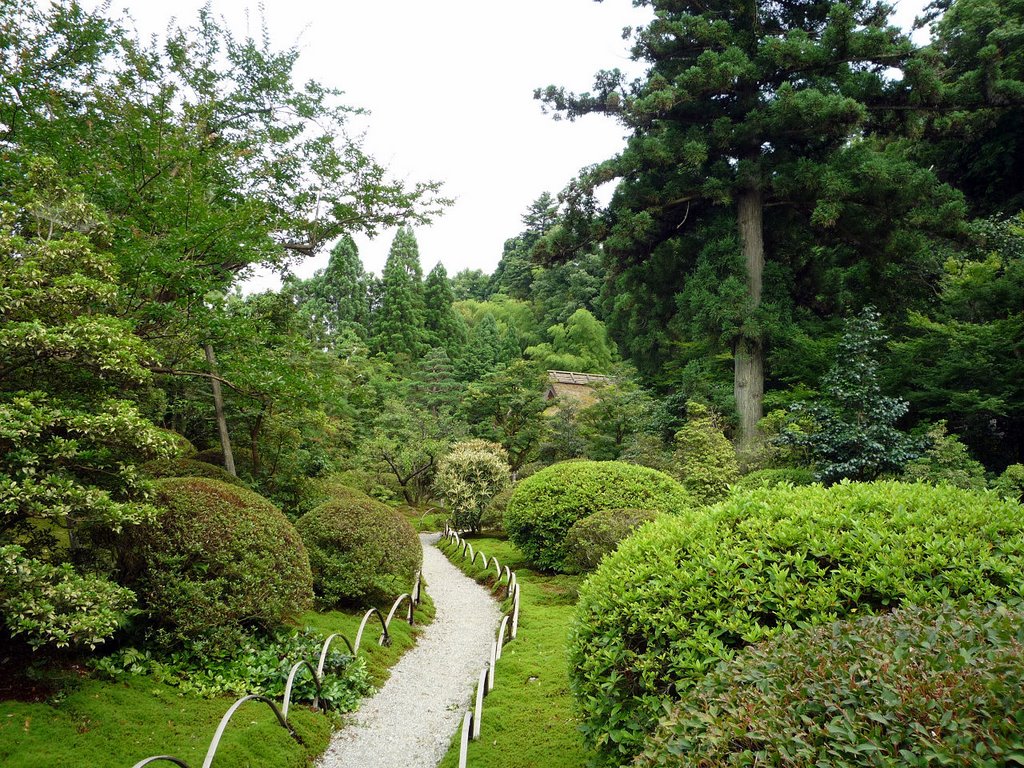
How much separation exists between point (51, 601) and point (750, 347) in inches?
583

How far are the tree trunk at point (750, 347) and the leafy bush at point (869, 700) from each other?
1268 centimetres

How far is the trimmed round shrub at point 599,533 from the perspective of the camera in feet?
29.3

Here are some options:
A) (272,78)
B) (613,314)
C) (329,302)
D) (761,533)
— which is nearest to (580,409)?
(613,314)

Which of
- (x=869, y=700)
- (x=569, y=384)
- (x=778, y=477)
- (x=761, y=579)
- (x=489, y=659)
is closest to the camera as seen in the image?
(x=869, y=700)

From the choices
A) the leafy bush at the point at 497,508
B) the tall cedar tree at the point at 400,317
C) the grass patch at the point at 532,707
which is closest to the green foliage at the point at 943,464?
the grass patch at the point at 532,707

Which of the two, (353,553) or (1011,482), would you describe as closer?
(353,553)

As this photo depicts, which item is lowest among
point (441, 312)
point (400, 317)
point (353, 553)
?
point (353, 553)

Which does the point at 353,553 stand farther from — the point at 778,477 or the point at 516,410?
the point at 516,410

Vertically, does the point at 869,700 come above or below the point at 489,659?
above

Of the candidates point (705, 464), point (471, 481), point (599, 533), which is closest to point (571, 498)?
point (599, 533)

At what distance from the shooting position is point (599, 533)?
30.0ft

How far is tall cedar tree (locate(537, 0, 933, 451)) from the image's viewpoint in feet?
47.3

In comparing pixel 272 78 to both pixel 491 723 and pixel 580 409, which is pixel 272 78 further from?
pixel 580 409

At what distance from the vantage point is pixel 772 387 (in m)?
17.6
